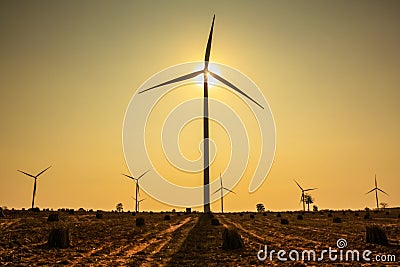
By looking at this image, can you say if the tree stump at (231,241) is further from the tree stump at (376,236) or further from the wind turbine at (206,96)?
the wind turbine at (206,96)

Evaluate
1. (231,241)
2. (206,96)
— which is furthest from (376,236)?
(206,96)

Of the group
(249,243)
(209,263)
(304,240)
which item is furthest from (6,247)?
(304,240)

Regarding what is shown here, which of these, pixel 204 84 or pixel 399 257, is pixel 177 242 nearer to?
pixel 399 257

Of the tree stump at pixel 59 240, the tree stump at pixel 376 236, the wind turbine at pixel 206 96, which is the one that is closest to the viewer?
the tree stump at pixel 376 236

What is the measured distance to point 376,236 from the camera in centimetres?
2792

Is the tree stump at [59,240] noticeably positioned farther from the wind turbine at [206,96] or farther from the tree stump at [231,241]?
the wind turbine at [206,96]

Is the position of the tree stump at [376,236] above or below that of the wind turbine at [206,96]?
below

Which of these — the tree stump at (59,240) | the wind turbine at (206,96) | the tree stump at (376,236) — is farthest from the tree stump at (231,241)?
the wind turbine at (206,96)

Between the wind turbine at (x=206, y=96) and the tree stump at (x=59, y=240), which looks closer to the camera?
the tree stump at (x=59, y=240)

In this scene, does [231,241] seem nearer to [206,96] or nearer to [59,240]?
[59,240]

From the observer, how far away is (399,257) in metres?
22.3

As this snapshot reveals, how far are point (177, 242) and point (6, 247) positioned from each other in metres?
11.5

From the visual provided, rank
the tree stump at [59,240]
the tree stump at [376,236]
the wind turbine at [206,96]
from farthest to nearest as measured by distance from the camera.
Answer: the wind turbine at [206,96]
the tree stump at [59,240]
the tree stump at [376,236]

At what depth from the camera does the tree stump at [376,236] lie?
2747 cm
